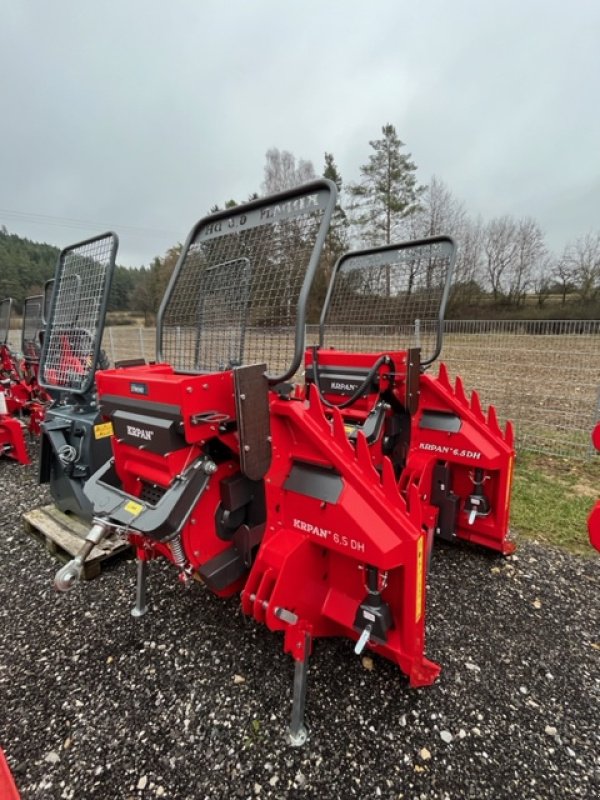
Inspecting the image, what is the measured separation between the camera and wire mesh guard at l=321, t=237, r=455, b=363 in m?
3.46

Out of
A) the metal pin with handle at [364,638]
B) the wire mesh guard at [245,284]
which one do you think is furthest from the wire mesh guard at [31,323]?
the metal pin with handle at [364,638]

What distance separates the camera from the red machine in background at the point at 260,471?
1.77 m

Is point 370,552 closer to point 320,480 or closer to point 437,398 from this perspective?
point 320,480

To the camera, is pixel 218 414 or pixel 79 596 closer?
pixel 218 414

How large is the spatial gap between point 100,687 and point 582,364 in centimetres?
680

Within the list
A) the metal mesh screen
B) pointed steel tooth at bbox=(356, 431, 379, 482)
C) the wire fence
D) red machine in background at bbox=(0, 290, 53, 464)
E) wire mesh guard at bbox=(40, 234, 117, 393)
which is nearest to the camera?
pointed steel tooth at bbox=(356, 431, 379, 482)

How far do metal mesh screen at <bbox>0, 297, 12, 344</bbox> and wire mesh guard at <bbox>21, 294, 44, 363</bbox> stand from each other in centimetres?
47

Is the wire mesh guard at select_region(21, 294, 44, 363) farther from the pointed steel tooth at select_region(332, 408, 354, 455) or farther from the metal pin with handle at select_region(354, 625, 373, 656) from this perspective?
the metal pin with handle at select_region(354, 625, 373, 656)

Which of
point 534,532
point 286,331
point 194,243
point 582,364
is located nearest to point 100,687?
point 286,331

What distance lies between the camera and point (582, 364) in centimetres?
600

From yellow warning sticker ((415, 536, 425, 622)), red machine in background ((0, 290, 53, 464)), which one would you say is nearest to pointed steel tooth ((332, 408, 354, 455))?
yellow warning sticker ((415, 536, 425, 622))

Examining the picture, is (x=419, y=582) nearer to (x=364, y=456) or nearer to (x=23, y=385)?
(x=364, y=456)

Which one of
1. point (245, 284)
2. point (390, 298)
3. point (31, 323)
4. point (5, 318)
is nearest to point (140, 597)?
point (245, 284)

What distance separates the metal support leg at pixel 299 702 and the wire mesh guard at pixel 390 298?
2.48 metres
